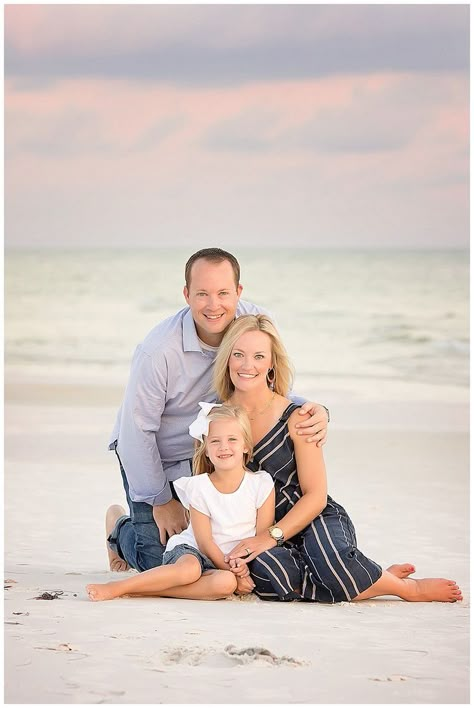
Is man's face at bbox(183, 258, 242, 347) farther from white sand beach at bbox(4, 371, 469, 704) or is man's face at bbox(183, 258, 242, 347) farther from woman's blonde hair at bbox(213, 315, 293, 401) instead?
white sand beach at bbox(4, 371, 469, 704)

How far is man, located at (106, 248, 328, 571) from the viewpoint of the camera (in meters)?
4.45

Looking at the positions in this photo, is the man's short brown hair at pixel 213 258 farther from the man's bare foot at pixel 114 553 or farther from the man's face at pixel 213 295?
the man's bare foot at pixel 114 553

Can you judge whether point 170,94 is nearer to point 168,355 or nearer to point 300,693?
point 168,355

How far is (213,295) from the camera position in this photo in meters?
4.41

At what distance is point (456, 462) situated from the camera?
8562 mm

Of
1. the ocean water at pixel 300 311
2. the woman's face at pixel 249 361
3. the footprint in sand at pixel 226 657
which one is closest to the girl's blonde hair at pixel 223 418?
the woman's face at pixel 249 361

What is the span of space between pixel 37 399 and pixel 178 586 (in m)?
8.00

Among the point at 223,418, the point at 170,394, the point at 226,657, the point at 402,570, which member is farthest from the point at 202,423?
the point at 226,657

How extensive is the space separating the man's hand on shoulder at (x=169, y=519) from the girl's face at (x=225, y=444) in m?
0.53

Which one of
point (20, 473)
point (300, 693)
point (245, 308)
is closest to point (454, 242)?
point (20, 473)

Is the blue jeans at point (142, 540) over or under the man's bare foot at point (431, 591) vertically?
over

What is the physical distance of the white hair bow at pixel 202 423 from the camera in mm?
4184

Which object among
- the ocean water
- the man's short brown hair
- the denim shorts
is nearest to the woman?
the denim shorts

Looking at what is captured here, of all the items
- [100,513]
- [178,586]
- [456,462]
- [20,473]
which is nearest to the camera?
[178,586]
